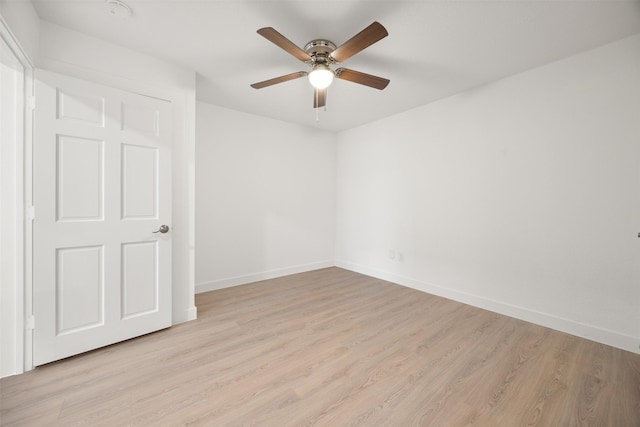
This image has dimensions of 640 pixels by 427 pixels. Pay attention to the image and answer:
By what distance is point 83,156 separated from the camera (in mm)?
1999

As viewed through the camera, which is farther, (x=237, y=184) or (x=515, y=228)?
(x=237, y=184)

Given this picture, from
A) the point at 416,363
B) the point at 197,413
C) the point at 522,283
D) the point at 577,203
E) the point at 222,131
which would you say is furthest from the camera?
the point at 222,131

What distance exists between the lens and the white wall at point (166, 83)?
2.02 meters

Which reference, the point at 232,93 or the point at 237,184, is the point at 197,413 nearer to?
the point at 237,184

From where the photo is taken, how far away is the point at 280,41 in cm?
177

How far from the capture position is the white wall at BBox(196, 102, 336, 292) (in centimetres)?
350

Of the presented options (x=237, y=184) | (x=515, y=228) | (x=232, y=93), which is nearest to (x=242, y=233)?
(x=237, y=184)

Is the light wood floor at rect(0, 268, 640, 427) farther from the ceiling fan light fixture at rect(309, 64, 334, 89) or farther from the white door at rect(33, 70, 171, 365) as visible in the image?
the ceiling fan light fixture at rect(309, 64, 334, 89)

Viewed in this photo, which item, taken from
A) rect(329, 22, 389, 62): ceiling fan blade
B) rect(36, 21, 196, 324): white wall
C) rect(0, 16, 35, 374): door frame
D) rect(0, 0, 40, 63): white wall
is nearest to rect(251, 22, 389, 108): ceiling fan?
rect(329, 22, 389, 62): ceiling fan blade

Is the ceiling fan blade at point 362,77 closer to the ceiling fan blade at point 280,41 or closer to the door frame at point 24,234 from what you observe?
the ceiling fan blade at point 280,41

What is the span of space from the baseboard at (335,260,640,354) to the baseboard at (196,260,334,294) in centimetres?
134

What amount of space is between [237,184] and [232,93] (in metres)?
1.22

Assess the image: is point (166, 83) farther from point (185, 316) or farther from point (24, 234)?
point (185, 316)

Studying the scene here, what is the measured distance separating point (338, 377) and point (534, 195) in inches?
101
